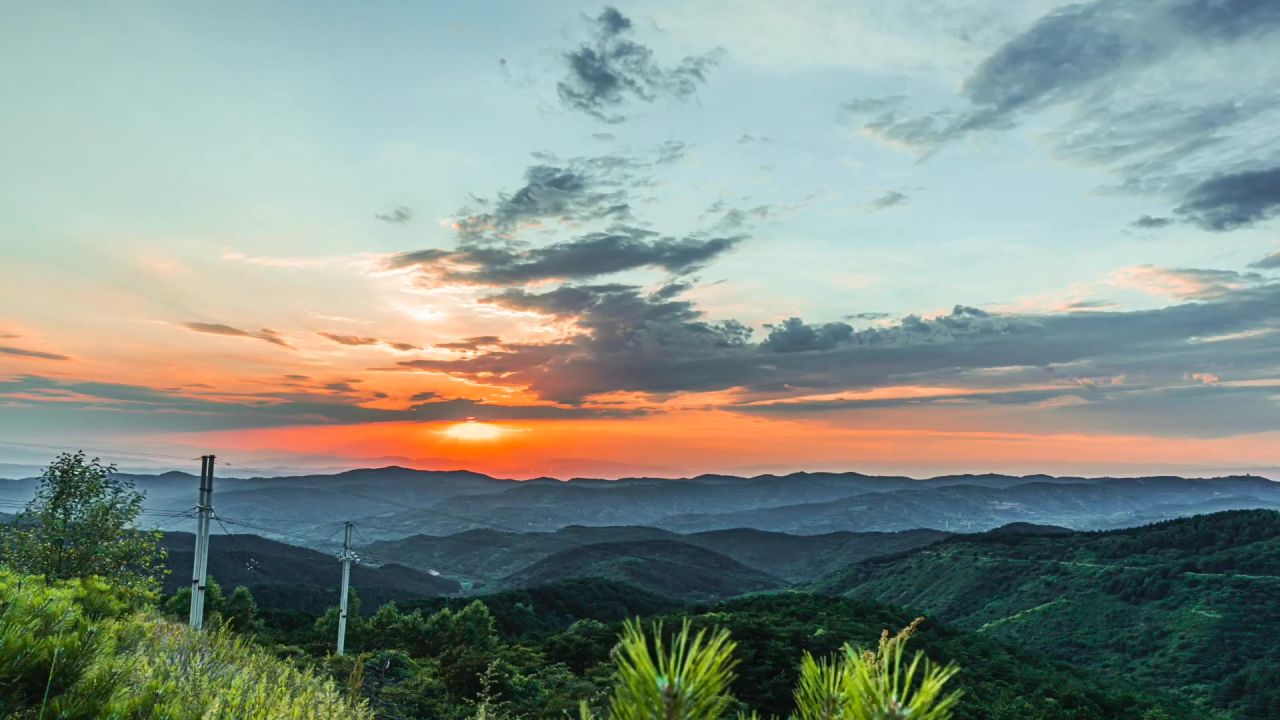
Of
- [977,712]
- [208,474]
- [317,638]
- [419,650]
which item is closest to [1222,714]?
[977,712]

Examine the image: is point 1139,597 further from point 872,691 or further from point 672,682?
point 672,682

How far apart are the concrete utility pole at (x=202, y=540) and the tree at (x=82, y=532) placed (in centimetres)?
228

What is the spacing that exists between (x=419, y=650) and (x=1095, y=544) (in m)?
165

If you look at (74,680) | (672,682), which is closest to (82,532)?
(74,680)

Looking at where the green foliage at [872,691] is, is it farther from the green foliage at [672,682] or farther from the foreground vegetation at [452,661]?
the green foliage at [672,682]

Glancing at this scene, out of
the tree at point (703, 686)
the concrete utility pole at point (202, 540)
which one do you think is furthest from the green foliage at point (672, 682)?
the concrete utility pole at point (202, 540)

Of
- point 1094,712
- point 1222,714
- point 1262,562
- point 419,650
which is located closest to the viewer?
point 1094,712

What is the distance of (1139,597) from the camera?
4801 inches

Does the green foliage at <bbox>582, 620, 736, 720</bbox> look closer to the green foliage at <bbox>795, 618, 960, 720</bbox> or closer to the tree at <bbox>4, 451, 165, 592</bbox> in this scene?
the green foliage at <bbox>795, 618, 960, 720</bbox>

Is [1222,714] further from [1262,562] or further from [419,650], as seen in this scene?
[419,650]

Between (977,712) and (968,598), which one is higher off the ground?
(977,712)

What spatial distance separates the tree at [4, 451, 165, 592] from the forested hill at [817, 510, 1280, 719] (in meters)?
107

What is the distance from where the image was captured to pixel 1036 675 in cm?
6581

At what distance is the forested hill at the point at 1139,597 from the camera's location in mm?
92938
